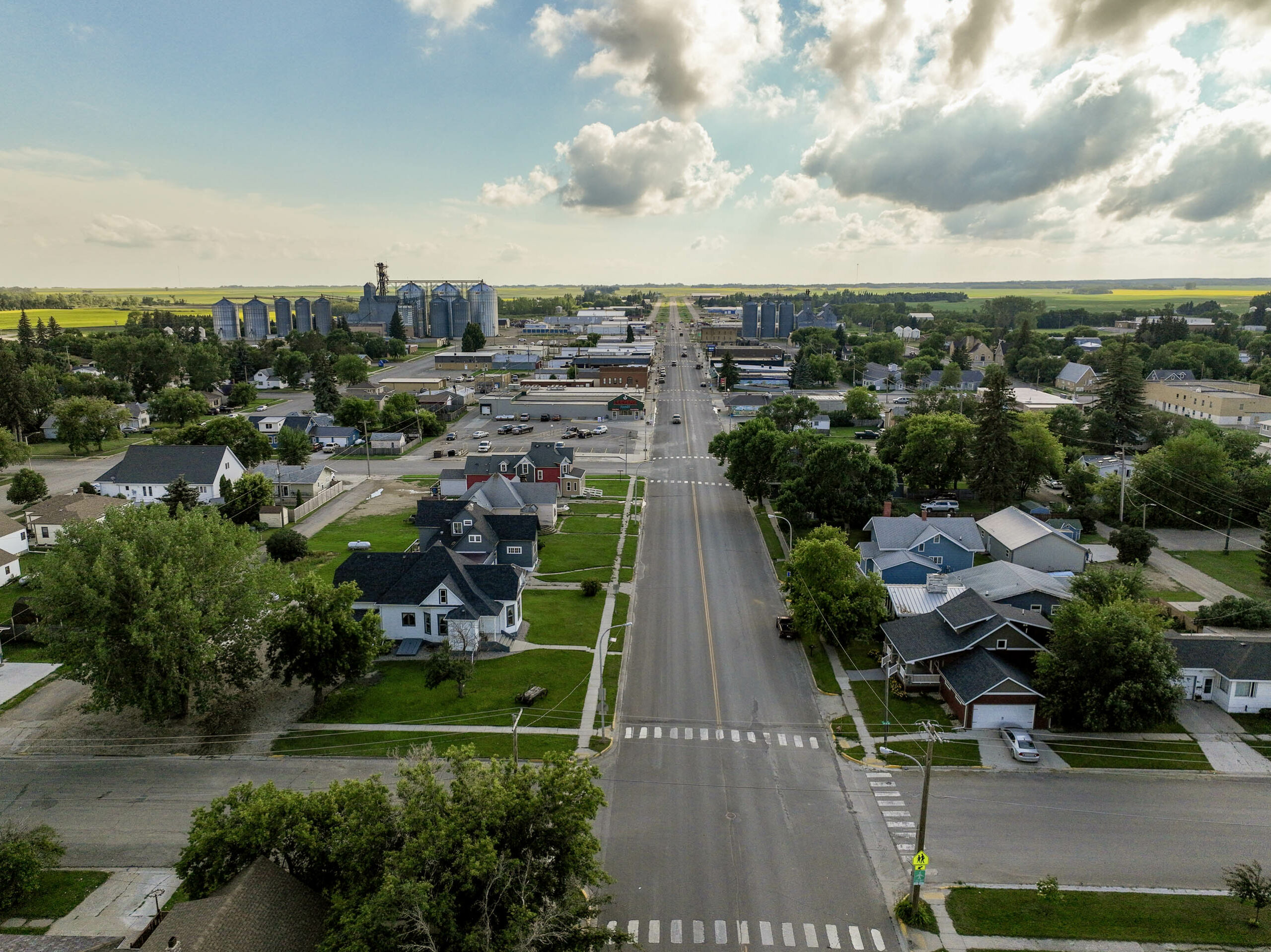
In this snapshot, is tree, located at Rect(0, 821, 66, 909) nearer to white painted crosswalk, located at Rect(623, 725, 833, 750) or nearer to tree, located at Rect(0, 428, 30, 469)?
white painted crosswalk, located at Rect(623, 725, 833, 750)

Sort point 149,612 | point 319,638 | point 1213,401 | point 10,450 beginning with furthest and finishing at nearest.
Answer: point 1213,401, point 10,450, point 319,638, point 149,612

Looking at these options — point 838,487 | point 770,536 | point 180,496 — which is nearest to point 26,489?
point 180,496

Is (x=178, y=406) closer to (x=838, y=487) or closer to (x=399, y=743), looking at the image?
(x=838, y=487)

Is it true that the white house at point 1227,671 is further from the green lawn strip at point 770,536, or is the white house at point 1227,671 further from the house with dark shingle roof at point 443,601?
the house with dark shingle roof at point 443,601

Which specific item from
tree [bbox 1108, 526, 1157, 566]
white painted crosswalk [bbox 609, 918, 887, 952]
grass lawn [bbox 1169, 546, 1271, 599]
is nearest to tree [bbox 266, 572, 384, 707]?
white painted crosswalk [bbox 609, 918, 887, 952]

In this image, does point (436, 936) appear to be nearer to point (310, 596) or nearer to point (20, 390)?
point (310, 596)

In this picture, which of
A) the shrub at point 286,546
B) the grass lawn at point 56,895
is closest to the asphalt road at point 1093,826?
the grass lawn at point 56,895
